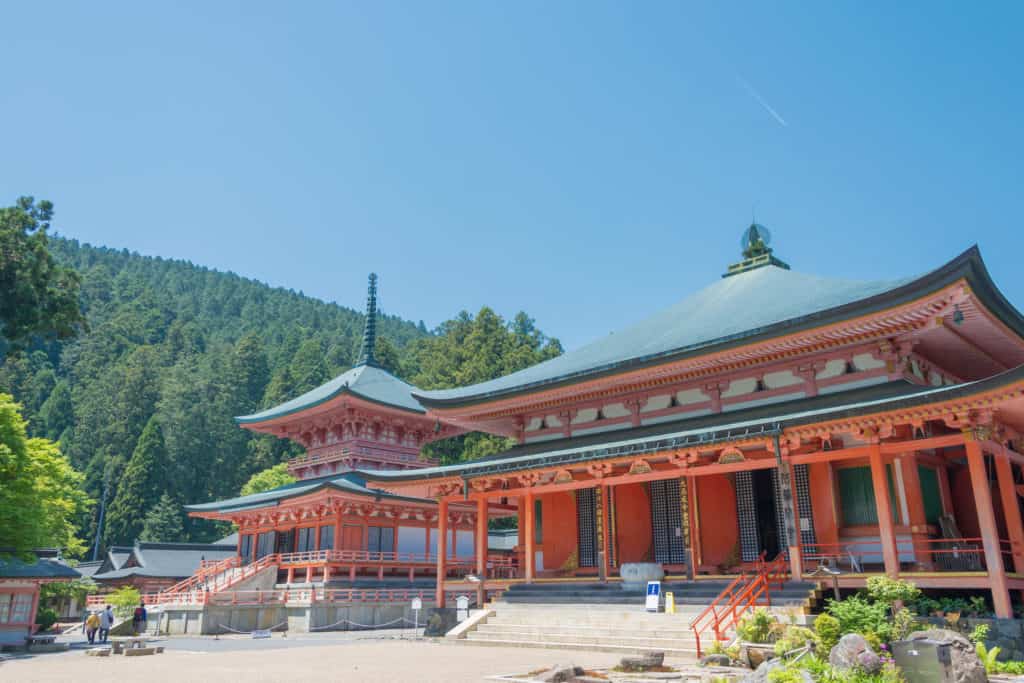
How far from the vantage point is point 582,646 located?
54.7 feet

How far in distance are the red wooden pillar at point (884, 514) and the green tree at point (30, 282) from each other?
27.7 metres

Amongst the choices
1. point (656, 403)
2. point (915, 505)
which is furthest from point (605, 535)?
point (915, 505)

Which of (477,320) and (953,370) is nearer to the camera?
(953,370)

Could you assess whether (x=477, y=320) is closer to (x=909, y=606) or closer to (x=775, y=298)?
(x=775, y=298)

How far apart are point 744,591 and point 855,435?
4.19 m

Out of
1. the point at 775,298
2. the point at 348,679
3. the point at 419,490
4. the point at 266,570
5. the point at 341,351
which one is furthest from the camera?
the point at 341,351

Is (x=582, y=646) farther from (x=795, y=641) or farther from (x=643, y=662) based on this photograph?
(x=795, y=641)

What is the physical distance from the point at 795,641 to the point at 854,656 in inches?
81.8

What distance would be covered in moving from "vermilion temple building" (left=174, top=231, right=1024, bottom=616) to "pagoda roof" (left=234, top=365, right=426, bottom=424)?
11.2m

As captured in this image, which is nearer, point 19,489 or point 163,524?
point 19,489

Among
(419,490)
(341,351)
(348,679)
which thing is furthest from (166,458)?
(348,679)

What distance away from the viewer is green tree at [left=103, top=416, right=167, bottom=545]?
76.6 m

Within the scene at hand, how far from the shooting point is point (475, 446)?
53.8m

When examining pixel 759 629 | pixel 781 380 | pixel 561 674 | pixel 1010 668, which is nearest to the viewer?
pixel 561 674
